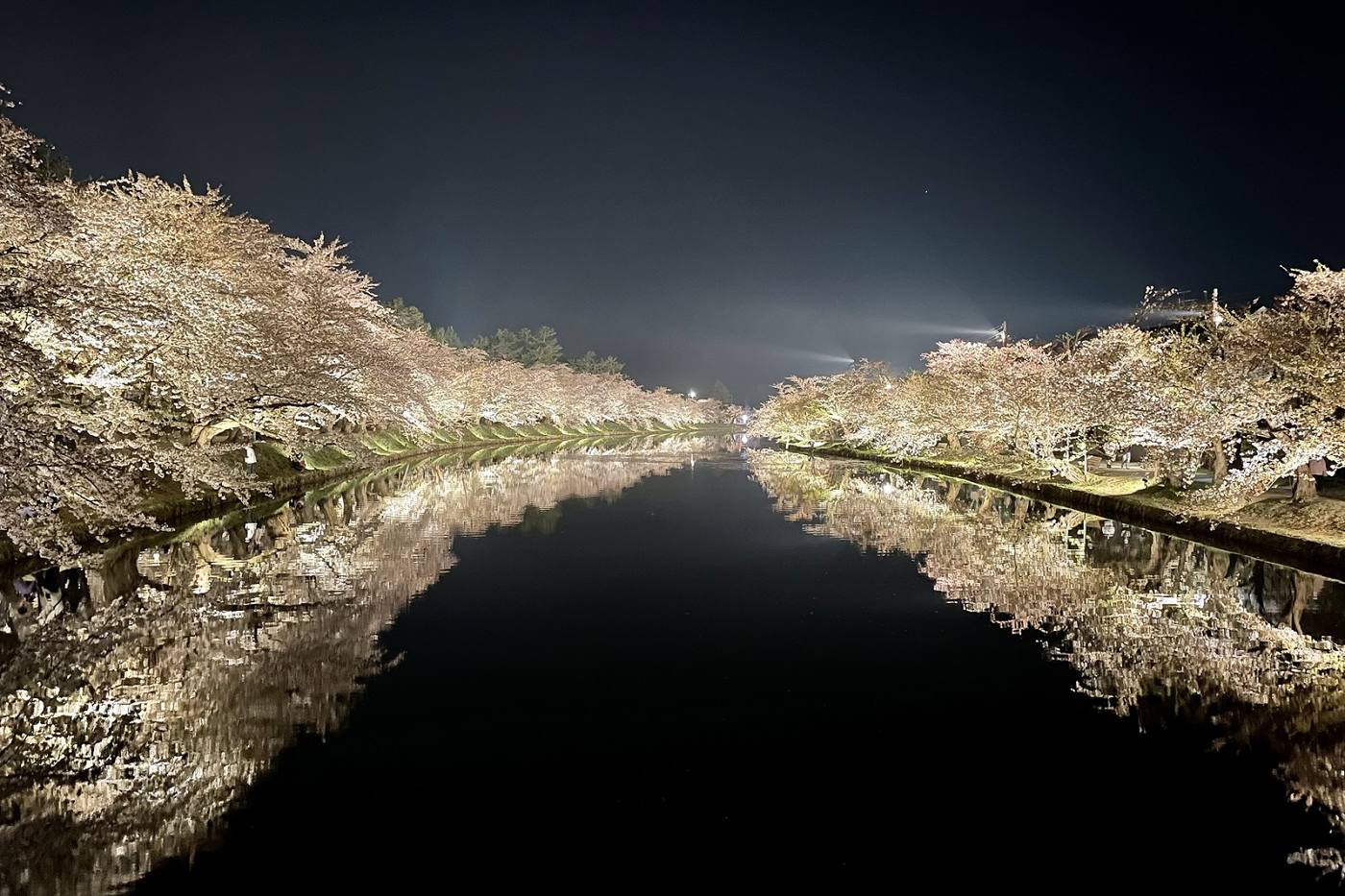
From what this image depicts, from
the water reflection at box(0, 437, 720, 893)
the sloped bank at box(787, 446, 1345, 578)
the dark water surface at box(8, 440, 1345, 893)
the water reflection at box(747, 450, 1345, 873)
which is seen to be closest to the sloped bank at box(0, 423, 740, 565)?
the water reflection at box(0, 437, 720, 893)

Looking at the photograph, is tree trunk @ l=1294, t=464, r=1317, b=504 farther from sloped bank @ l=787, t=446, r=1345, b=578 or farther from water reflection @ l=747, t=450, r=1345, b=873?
water reflection @ l=747, t=450, r=1345, b=873

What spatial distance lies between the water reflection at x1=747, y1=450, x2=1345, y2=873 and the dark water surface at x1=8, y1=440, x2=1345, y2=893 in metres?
0.06

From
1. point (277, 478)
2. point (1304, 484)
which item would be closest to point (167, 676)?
point (277, 478)

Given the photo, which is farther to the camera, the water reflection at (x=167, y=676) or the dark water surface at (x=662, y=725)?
the water reflection at (x=167, y=676)

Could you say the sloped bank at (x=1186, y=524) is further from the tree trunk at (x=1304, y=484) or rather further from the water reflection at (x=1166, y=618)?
the tree trunk at (x=1304, y=484)

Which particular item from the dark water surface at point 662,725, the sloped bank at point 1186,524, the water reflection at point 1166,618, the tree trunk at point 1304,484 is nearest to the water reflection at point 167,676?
the dark water surface at point 662,725

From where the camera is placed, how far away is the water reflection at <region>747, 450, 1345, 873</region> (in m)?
6.71

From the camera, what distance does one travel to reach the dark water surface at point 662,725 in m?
4.75

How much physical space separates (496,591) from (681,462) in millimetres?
36710

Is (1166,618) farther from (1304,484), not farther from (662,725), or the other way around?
(1304,484)

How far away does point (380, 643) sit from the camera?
8.99 meters

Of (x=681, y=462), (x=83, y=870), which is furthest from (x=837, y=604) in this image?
(x=681, y=462)

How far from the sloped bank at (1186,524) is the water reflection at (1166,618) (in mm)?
552

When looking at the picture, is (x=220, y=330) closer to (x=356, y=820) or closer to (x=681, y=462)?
(x=356, y=820)
